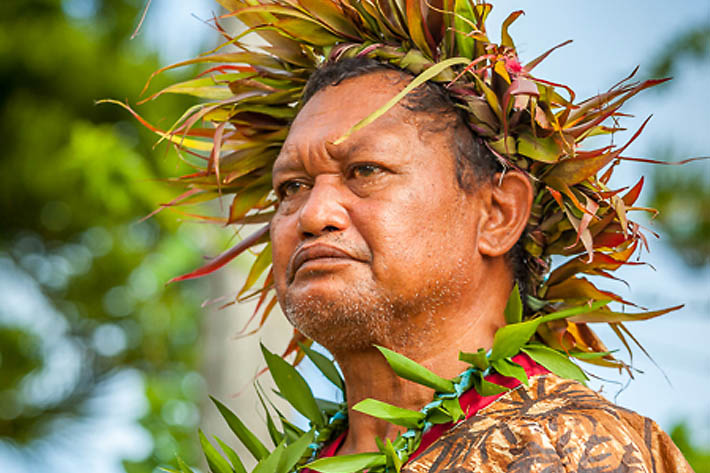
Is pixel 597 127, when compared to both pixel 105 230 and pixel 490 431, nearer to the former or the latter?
pixel 490 431

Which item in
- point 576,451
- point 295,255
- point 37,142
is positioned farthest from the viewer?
point 37,142

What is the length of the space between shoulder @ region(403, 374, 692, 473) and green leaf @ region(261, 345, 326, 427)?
60cm

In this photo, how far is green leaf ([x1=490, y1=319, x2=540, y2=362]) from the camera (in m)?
2.03

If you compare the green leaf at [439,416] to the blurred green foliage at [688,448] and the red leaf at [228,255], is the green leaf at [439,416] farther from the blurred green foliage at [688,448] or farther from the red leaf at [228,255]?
the blurred green foliage at [688,448]

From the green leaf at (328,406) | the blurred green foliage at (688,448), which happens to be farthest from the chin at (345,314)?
the blurred green foliage at (688,448)

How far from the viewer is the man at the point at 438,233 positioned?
2.00 metres

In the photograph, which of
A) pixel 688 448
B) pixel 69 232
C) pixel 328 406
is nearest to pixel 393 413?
pixel 328 406

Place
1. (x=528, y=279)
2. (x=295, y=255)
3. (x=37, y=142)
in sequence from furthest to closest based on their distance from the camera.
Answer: (x=37, y=142)
(x=528, y=279)
(x=295, y=255)

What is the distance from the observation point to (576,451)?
1759 millimetres

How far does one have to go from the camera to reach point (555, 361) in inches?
81.4

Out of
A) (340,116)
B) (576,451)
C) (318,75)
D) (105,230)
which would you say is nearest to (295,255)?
(340,116)

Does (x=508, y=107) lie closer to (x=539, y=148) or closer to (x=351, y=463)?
(x=539, y=148)

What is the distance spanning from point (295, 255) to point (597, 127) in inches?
30.9

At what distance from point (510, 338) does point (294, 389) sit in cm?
67
